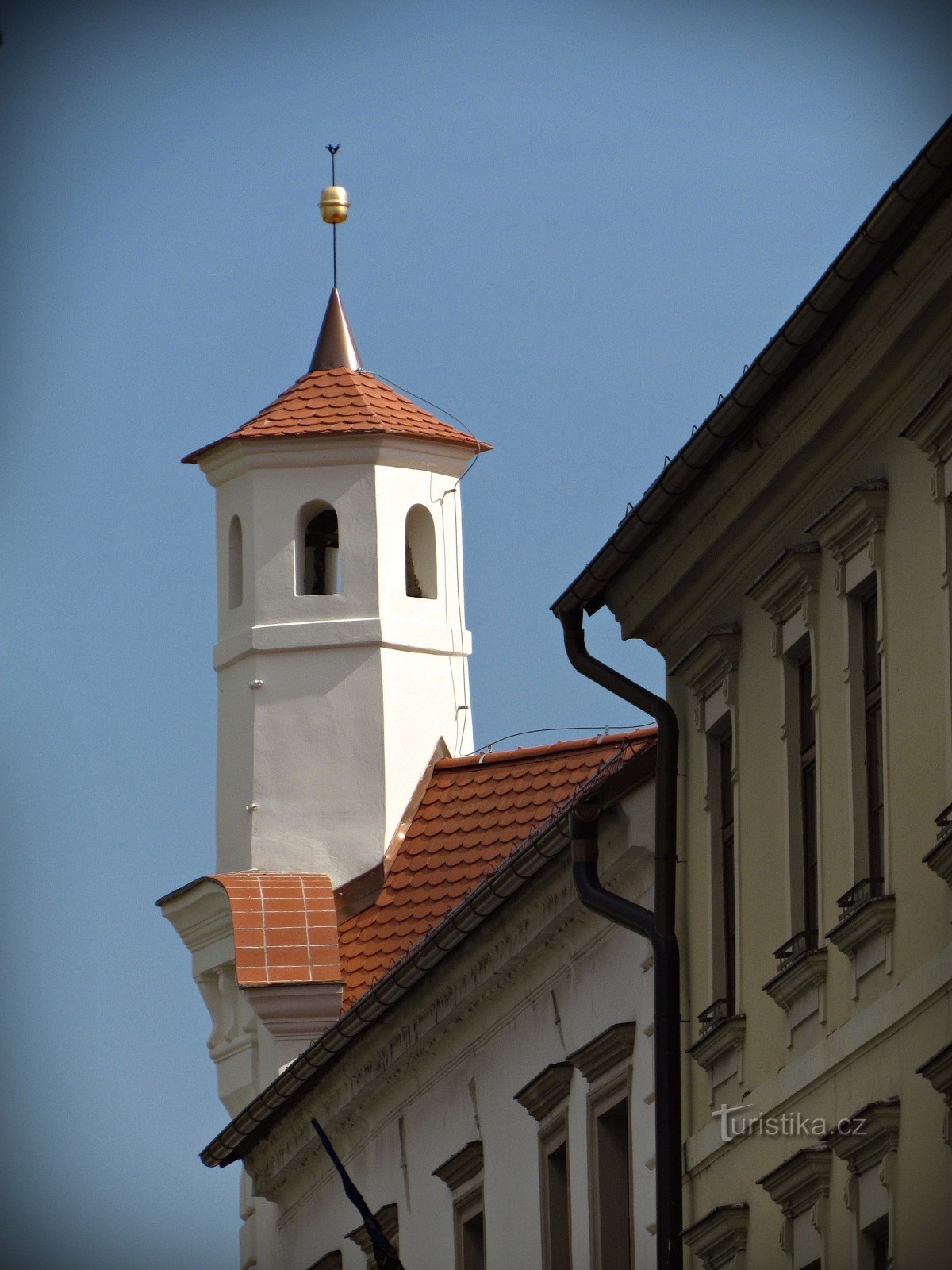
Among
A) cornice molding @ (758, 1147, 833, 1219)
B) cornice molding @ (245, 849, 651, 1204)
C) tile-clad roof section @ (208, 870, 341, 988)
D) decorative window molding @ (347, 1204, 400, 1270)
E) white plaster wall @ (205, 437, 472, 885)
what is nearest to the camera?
cornice molding @ (758, 1147, 833, 1219)

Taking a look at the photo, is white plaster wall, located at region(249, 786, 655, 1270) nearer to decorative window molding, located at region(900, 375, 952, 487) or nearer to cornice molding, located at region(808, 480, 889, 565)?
cornice molding, located at region(808, 480, 889, 565)

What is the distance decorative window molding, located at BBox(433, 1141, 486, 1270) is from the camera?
26.0 m

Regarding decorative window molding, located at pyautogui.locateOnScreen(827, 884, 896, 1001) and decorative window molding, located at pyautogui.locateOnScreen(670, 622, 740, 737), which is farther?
decorative window molding, located at pyautogui.locateOnScreen(670, 622, 740, 737)

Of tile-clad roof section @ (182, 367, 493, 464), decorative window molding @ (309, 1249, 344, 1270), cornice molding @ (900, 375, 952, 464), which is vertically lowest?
decorative window molding @ (309, 1249, 344, 1270)

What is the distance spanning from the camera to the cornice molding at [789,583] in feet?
61.8

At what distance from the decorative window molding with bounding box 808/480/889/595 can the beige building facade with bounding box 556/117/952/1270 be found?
17 millimetres

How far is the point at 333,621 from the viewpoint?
125ft

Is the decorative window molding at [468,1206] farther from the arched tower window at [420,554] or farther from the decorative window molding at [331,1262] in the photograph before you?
the arched tower window at [420,554]

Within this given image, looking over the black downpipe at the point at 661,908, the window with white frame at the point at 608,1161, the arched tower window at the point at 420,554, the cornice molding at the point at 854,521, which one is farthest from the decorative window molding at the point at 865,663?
the arched tower window at the point at 420,554

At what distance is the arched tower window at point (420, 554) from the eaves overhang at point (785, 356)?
1657 cm

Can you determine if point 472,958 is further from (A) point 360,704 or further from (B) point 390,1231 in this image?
(A) point 360,704

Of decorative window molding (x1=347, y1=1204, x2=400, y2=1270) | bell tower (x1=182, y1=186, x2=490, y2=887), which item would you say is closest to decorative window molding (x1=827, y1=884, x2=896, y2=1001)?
decorative window molding (x1=347, y1=1204, x2=400, y2=1270)

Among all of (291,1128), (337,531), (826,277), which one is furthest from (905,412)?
(337,531)

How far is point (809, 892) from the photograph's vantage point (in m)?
18.9
